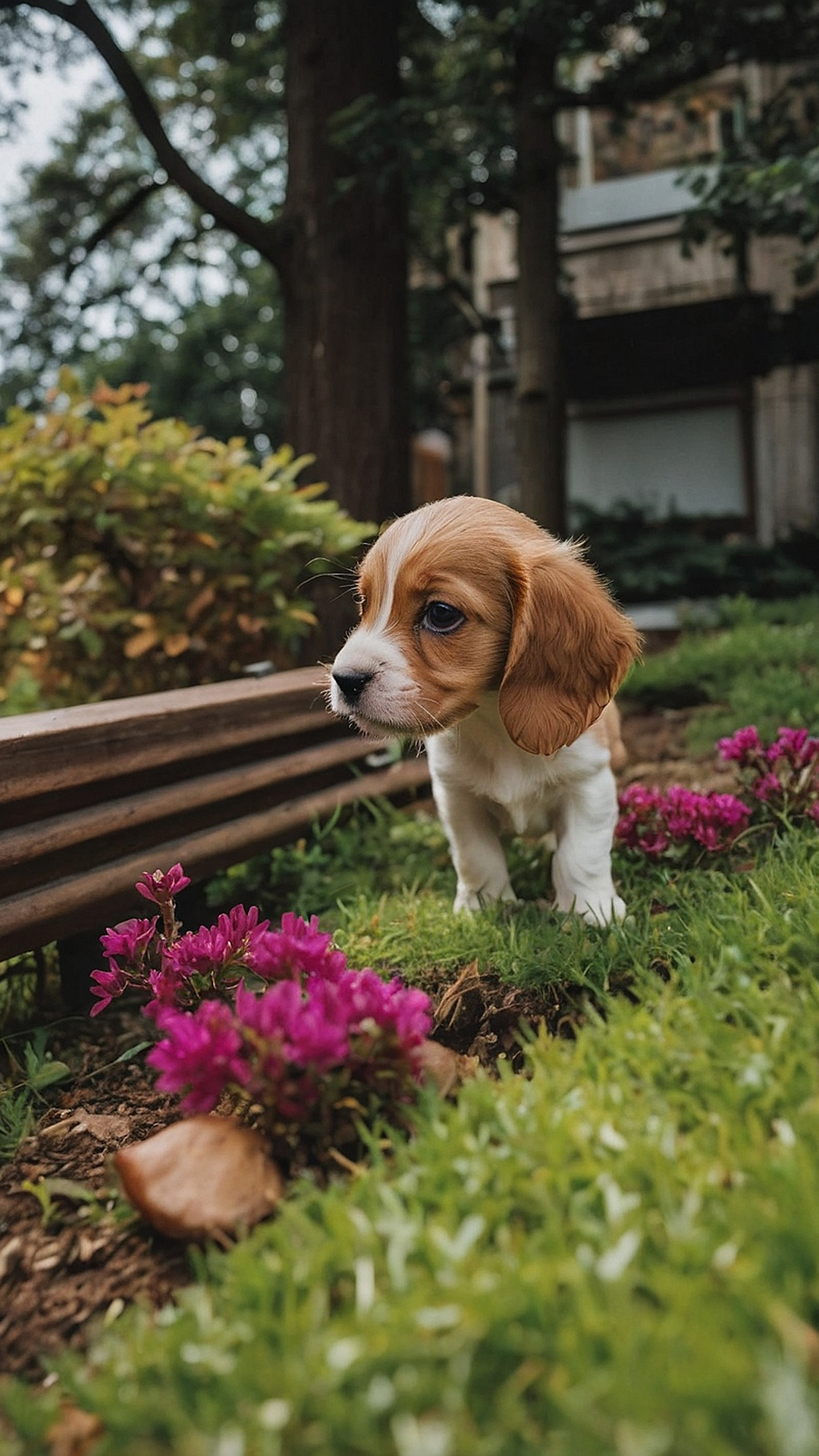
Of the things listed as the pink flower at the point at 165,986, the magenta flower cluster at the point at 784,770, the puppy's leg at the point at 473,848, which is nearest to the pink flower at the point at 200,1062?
the pink flower at the point at 165,986

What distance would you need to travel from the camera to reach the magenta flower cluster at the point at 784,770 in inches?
130

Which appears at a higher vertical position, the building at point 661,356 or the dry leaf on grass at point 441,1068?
the building at point 661,356

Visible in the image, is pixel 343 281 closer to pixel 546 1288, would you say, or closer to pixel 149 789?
pixel 149 789

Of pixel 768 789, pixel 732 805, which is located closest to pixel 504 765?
pixel 732 805

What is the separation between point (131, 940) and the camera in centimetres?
229

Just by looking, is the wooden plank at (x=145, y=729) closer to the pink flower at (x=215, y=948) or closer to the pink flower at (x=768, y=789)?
the pink flower at (x=215, y=948)

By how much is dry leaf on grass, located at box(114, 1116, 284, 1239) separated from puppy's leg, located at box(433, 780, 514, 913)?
1.35 meters

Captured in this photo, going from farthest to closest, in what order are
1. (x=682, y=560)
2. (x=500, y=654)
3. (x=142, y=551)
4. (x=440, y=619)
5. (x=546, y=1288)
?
(x=682, y=560)
(x=142, y=551)
(x=500, y=654)
(x=440, y=619)
(x=546, y=1288)

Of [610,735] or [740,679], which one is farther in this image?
[740,679]

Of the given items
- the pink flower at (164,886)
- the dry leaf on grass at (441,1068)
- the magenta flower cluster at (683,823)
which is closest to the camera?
the dry leaf on grass at (441,1068)

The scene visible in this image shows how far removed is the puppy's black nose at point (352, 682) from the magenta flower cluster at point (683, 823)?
4.00 ft

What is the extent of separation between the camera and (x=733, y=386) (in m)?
13.0

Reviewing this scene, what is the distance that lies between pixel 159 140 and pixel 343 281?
1361mm

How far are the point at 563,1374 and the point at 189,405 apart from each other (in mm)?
21599
